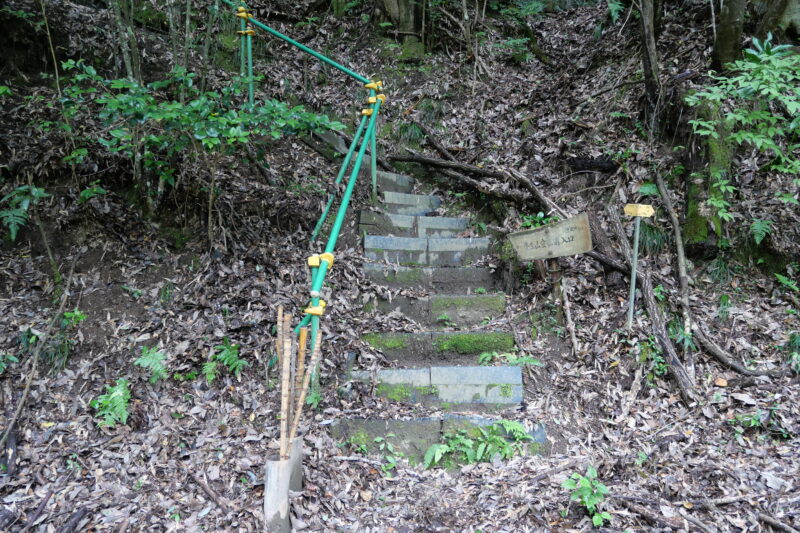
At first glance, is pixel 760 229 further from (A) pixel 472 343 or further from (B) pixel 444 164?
(B) pixel 444 164

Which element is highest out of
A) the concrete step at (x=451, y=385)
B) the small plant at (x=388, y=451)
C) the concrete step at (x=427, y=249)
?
the concrete step at (x=427, y=249)

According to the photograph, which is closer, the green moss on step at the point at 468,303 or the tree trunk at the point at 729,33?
the green moss on step at the point at 468,303

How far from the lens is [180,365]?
11.8ft

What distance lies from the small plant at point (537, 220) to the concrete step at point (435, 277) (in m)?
0.64

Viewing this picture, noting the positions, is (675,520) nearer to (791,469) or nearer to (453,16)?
(791,469)

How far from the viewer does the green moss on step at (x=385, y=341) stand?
4.12m

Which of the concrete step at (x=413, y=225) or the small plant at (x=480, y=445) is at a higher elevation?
the concrete step at (x=413, y=225)

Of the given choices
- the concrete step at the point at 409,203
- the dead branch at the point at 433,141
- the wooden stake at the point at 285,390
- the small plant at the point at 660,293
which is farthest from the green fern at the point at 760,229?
the wooden stake at the point at 285,390

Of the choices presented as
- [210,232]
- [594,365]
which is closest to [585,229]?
[594,365]

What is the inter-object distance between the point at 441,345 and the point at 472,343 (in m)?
0.27

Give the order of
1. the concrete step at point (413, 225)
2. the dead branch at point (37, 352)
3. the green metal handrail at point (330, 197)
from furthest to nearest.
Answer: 1. the concrete step at point (413, 225)
2. the dead branch at point (37, 352)
3. the green metal handrail at point (330, 197)

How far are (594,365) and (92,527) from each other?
141 inches

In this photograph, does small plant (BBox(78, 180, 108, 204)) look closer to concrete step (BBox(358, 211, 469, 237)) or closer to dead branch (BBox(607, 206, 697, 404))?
concrete step (BBox(358, 211, 469, 237))

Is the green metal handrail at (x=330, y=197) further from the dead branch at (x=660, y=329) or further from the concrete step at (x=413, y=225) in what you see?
the dead branch at (x=660, y=329)
